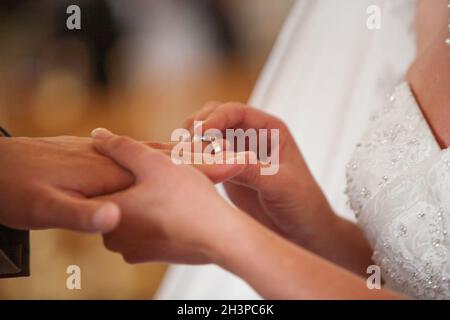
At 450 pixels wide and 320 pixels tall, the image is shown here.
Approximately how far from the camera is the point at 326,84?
67 cm

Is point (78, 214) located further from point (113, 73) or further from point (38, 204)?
point (113, 73)

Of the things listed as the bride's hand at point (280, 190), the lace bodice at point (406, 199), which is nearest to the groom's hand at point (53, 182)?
the bride's hand at point (280, 190)

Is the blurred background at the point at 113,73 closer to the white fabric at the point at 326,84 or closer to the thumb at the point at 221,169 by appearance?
the white fabric at the point at 326,84

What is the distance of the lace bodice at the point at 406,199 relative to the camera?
453mm

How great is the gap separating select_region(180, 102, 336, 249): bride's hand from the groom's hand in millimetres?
119

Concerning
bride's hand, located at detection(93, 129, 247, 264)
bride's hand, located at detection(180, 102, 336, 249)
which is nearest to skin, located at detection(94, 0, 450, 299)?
bride's hand, located at detection(93, 129, 247, 264)

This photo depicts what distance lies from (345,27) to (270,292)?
0.40m

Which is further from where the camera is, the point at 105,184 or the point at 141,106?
the point at 141,106

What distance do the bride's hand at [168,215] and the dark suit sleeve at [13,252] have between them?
9cm

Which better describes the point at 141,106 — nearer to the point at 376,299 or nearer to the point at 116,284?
the point at 116,284

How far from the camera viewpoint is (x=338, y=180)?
2.15 feet

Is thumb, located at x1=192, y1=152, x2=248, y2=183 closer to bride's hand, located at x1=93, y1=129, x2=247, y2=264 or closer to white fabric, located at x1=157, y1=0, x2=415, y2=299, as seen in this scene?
bride's hand, located at x1=93, y1=129, x2=247, y2=264

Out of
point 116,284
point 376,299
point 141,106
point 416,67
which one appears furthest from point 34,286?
point 416,67

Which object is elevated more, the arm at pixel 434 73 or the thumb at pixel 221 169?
the arm at pixel 434 73
